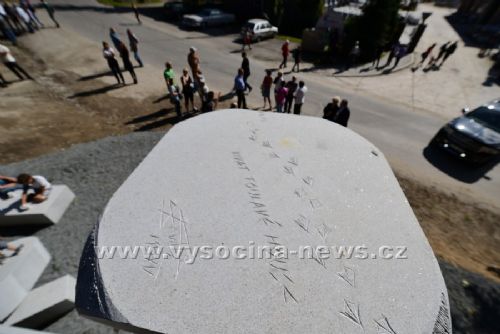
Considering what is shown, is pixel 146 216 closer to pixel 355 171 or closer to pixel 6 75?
pixel 355 171

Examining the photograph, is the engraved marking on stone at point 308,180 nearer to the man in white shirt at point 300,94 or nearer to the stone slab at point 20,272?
the stone slab at point 20,272

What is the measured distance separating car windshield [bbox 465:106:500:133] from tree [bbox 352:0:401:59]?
966 centimetres

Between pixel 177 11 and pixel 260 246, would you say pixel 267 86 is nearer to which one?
pixel 260 246

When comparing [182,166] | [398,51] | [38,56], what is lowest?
[398,51]

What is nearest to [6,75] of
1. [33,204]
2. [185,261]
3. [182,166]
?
[33,204]

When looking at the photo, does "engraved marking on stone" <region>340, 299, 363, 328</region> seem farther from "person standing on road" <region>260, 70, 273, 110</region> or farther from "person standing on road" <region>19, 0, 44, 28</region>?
"person standing on road" <region>19, 0, 44, 28</region>

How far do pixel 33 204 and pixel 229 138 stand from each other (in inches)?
178

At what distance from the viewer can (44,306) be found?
399cm

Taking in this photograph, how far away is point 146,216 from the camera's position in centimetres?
344

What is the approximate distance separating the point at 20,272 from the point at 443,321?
631cm

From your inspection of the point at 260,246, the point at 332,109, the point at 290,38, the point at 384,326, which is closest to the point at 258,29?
the point at 290,38

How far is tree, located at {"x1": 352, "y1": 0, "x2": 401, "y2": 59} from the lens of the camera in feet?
50.3

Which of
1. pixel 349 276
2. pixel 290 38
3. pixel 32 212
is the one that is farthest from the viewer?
pixel 290 38

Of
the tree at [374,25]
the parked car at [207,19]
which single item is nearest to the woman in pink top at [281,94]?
the tree at [374,25]
